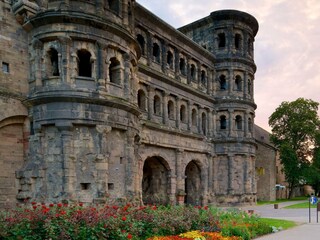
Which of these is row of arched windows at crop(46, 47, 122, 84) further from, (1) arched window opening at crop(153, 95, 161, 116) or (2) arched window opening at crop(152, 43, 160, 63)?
(2) arched window opening at crop(152, 43, 160, 63)

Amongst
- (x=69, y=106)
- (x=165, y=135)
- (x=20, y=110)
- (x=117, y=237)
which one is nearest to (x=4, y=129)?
(x=20, y=110)

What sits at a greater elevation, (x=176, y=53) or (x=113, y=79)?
(x=176, y=53)

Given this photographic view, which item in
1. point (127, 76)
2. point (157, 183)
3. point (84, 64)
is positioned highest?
point (84, 64)

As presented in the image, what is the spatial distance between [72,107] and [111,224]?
8078 millimetres

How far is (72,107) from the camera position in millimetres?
15914

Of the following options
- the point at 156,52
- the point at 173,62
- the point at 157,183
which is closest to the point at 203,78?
the point at 173,62

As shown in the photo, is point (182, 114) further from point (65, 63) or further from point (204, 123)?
point (65, 63)

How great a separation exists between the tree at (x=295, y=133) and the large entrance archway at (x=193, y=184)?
1759cm

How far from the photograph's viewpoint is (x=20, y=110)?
1638 cm

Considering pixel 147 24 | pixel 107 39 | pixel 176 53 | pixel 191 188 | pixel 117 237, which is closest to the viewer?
pixel 117 237

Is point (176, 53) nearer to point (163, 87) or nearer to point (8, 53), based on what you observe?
point (163, 87)

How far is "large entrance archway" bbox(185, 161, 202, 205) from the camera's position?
2939 centimetres

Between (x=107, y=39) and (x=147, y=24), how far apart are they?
735cm

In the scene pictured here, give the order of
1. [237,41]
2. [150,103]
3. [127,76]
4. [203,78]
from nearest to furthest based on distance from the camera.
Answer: [127,76] < [150,103] < [203,78] < [237,41]
